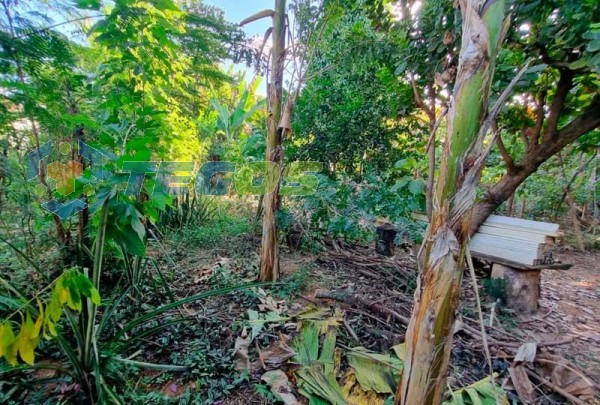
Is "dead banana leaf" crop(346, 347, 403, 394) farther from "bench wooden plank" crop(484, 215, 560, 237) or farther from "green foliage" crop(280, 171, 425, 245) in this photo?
"bench wooden plank" crop(484, 215, 560, 237)

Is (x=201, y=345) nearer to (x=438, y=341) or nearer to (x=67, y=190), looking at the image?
(x=67, y=190)

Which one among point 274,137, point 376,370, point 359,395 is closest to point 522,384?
point 376,370

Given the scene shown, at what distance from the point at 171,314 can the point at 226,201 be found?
3.59 m

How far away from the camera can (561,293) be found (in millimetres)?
3227

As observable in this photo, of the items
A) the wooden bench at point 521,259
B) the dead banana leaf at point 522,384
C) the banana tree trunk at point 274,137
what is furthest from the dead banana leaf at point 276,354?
the wooden bench at point 521,259

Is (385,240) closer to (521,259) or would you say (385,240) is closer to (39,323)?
(521,259)

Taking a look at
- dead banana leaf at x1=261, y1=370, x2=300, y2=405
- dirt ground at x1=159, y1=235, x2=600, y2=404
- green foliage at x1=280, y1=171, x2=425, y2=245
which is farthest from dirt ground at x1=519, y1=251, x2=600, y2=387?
dead banana leaf at x1=261, y1=370, x2=300, y2=405

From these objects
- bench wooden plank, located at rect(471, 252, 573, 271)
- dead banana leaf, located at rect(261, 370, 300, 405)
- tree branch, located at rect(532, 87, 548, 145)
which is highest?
tree branch, located at rect(532, 87, 548, 145)

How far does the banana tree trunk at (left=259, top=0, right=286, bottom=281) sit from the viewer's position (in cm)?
229

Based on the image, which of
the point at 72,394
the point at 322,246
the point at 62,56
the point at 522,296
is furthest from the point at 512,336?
the point at 62,56

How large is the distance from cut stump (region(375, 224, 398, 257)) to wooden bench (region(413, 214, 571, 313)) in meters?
0.96

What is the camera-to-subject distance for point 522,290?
97.8 inches

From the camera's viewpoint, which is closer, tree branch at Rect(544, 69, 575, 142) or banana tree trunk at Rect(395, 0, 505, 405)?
banana tree trunk at Rect(395, 0, 505, 405)

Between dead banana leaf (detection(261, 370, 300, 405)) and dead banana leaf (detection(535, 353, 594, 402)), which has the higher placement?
dead banana leaf (detection(535, 353, 594, 402))
